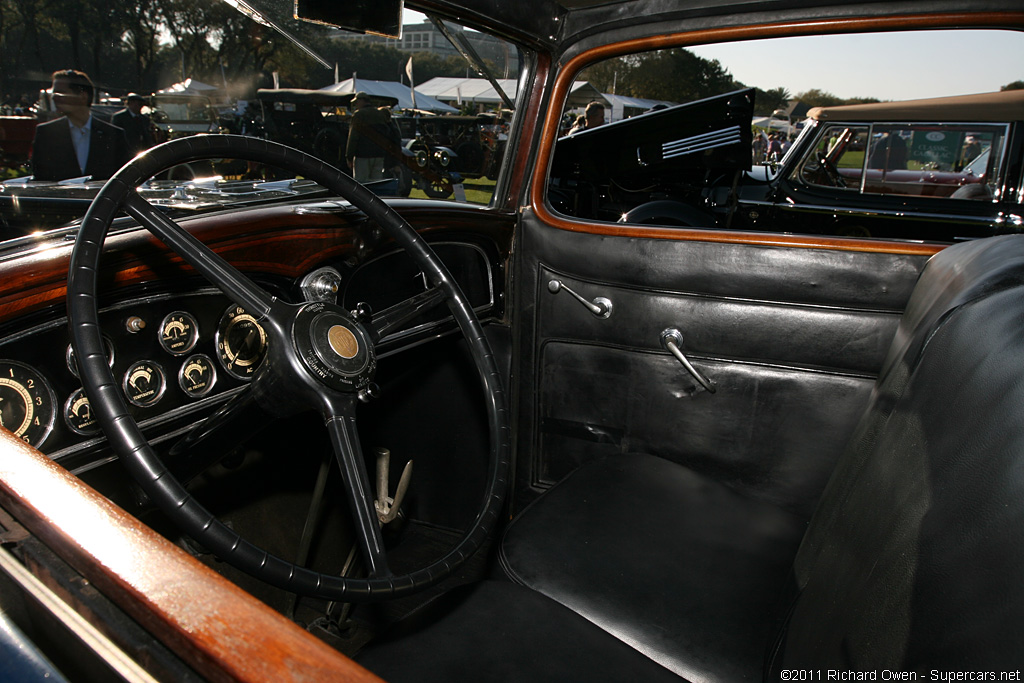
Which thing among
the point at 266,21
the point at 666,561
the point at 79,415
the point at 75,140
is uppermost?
the point at 266,21

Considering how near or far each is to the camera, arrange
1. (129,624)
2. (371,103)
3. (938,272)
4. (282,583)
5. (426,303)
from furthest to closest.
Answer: (371,103)
(426,303)
(938,272)
(282,583)
(129,624)

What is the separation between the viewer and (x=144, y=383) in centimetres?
117

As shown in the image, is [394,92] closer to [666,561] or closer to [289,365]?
[289,365]

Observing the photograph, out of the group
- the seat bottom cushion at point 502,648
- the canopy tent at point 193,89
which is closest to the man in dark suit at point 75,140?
the canopy tent at point 193,89

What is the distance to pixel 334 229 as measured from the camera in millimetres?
1486

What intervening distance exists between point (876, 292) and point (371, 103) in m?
1.27

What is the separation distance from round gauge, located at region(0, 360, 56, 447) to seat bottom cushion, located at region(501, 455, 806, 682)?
0.81m

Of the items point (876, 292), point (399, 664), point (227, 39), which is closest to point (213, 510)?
point (399, 664)

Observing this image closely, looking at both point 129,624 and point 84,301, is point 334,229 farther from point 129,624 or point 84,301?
point 129,624

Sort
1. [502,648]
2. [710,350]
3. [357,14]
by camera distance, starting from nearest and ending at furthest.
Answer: [502,648], [357,14], [710,350]

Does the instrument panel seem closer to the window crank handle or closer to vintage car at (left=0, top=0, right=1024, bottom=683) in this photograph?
vintage car at (left=0, top=0, right=1024, bottom=683)

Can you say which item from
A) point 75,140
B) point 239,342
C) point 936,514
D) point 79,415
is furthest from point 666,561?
point 75,140

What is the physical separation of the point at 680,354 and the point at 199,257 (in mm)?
1163

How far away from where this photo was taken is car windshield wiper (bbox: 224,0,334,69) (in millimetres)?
1306
